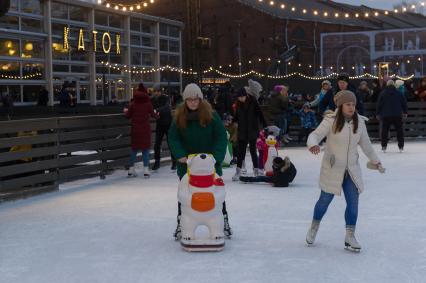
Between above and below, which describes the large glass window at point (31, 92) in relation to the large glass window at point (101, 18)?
below

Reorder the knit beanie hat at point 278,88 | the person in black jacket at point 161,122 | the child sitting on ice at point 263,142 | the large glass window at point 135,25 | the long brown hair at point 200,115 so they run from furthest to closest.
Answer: the large glass window at point 135,25 < the knit beanie hat at point 278,88 < the person in black jacket at point 161,122 < the child sitting on ice at point 263,142 < the long brown hair at point 200,115

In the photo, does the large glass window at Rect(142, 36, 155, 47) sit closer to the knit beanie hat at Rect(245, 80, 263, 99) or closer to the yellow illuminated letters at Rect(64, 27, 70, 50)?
the yellow illuminated letters at Rect(64, 27, 70, 50)

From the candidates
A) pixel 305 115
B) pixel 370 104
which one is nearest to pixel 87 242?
pixel 305 115

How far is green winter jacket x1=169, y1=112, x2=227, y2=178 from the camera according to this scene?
21.1ft

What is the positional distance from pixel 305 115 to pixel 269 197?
373 inches

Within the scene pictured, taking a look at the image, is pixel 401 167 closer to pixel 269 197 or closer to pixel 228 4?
pixel 269 197

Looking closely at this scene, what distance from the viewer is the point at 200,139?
21.2 feet

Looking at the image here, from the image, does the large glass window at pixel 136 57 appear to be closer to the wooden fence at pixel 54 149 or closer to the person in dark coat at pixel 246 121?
the wooden fence at pixel 54 149

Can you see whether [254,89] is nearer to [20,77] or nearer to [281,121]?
[281,121]

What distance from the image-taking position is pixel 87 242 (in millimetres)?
6664

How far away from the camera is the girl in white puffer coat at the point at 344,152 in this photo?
19.7 ft

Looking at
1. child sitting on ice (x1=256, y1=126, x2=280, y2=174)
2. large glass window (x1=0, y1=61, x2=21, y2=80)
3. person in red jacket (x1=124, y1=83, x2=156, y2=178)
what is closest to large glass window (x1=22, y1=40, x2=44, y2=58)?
large glass window (x1=0, y1=61, x2=21, y2=80)

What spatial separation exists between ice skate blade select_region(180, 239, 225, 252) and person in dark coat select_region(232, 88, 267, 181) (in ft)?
17.0

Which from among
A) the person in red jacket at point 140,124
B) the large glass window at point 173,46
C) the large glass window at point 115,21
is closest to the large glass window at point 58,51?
the large glass window at point 115,21
